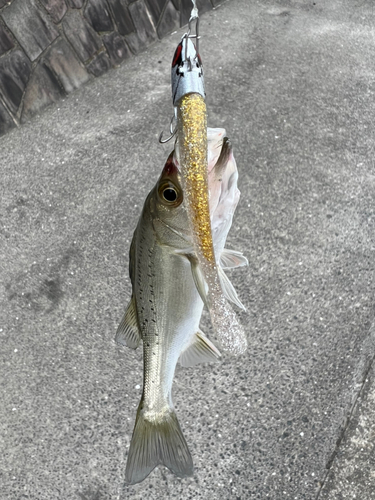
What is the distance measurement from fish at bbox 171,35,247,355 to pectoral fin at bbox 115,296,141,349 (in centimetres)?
52

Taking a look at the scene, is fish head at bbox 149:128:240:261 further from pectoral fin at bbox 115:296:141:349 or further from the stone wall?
the stone wall

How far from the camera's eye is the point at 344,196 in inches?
146

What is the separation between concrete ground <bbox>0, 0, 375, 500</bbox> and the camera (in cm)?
272

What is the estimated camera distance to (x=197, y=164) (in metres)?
1.01

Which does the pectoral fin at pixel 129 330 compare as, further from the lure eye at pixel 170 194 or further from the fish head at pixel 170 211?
the lure eye at pixel 170 194

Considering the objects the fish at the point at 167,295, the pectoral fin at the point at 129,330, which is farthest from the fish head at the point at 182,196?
the pectoral fin at the point at 129,330

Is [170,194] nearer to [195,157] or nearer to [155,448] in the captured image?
[195,157]

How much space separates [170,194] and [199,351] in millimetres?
644

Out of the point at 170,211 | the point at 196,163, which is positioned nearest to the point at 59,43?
the point at 170,211

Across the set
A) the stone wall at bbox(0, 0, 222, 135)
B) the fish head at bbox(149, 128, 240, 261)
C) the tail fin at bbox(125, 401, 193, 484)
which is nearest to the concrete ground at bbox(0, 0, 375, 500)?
the stone wall at bbox(0, 0, 222, 135)

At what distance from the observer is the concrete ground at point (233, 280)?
2.72 meters

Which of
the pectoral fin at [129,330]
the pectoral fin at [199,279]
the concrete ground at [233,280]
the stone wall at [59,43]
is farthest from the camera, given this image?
the stone wall at [59,43]

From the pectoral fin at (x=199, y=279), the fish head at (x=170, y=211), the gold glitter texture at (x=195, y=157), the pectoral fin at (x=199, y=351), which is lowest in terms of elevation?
the pectoral fin at (x=199, y=351)

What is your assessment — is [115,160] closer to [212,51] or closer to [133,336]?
[212,51]
